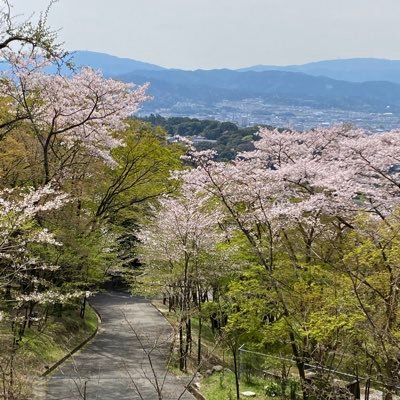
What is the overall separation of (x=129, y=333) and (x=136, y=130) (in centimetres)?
948

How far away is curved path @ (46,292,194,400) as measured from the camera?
13.1m

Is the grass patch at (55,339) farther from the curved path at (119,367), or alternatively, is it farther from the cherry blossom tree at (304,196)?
the cherry blossom tree at (304,196)

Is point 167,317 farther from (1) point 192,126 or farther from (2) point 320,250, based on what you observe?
(1) point 192,126

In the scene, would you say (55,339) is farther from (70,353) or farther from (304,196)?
(304,196)

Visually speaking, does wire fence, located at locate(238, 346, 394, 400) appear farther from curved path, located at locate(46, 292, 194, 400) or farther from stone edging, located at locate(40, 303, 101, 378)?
stone edging, located at locate(40, 303, 101, 378)

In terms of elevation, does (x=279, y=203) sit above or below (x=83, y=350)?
above

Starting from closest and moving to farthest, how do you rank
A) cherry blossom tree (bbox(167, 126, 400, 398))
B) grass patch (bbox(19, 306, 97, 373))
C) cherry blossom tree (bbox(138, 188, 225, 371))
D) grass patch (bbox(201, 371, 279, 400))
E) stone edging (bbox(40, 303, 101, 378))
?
cherry blossom tree (bbox(167, 126, 400, 398)) < grass patch (bbox(201, 371, 279, 400)) < grass patch (bbox(19, 306, 97, 373)) < stone edging (bbox(40, 303, 101, 378)) < cherry blossom tree (bbox(138, 188, 225, 371))

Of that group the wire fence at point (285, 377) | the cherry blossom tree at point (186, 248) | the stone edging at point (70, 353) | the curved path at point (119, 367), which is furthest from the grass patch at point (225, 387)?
the stone edging at point (70, 353)

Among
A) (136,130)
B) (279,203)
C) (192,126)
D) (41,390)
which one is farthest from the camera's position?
(192,126)

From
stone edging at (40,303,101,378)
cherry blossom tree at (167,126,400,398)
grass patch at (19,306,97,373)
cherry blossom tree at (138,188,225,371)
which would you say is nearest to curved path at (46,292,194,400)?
stone edging at (40,303,101,378)

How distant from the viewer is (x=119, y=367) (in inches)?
638

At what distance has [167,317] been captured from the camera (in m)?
27.1

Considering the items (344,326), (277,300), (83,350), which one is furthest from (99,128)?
(344,326)

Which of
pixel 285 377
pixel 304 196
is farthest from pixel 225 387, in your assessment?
pixel 304 196
